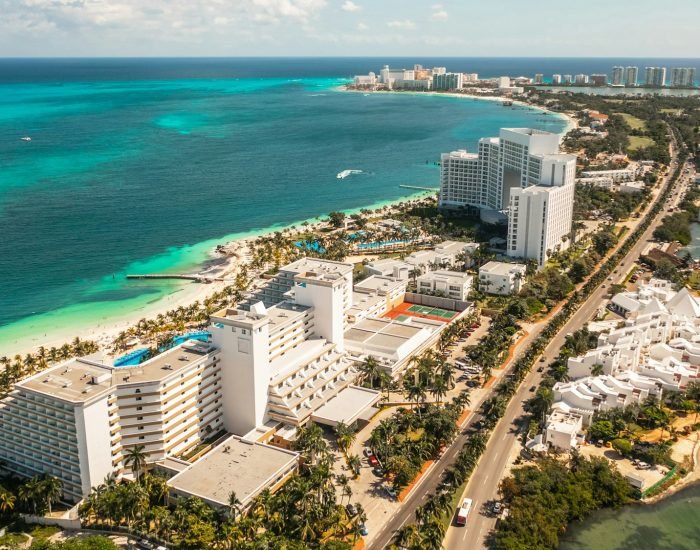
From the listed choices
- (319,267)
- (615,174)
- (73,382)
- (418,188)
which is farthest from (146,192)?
(615,174)

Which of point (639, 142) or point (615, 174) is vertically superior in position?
point (639, 142)

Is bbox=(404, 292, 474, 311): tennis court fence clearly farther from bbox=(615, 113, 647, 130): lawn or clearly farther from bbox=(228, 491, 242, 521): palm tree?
bbox=(615, 113, 647, 130): lawn

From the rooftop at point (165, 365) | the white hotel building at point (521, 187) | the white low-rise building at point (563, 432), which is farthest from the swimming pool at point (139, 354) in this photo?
the white hotel building at point (521, 187)

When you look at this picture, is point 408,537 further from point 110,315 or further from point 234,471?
point 110,315

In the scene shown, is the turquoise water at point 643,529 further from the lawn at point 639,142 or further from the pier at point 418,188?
the lawn at point 639,142

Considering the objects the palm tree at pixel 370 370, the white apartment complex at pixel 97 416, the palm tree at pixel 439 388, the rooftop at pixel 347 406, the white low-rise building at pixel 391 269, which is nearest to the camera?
the white apartment complex at pixel 97 416

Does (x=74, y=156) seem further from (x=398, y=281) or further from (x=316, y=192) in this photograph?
(x=398, y=281)
